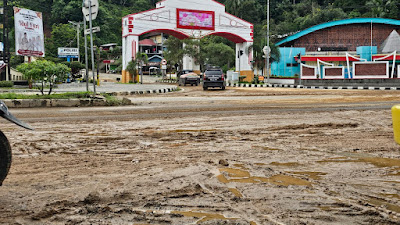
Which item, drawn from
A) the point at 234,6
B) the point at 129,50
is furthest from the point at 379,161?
the point at 234,6

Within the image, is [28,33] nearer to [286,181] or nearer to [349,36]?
[286,181]

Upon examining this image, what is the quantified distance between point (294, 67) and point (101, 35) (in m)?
43.3

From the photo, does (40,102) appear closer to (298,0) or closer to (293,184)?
(293,184)

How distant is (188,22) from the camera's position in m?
49.6

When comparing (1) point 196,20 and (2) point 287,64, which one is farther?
(2) point 287,64

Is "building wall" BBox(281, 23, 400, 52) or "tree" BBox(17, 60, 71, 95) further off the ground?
"building wall" BBox(281, 23, 400, 52)

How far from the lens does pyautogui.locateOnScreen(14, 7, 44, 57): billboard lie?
98.2 ft

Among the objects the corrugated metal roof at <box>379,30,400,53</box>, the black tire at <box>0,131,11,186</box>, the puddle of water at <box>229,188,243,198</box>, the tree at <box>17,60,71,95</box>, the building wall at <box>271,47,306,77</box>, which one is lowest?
the puddle of water at <box>229,188,243,198</box>

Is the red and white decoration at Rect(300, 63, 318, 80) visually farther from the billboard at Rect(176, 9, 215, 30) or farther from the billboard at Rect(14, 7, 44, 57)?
the billboard at Rect(14, 7, 44, 57)

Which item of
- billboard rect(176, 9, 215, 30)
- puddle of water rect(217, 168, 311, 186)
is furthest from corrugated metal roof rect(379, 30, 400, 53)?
puddle of water rect(217, 168, 311, 186)

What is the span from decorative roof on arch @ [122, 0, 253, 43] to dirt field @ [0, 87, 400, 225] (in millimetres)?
39123

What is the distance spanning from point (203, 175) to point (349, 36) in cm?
5567

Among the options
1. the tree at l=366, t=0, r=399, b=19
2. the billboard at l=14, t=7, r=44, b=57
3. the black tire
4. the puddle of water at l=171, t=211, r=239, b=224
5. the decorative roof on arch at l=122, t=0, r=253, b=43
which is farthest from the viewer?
the tree at l=366, t=0, r=399, b=19

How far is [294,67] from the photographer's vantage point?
5450 cm
